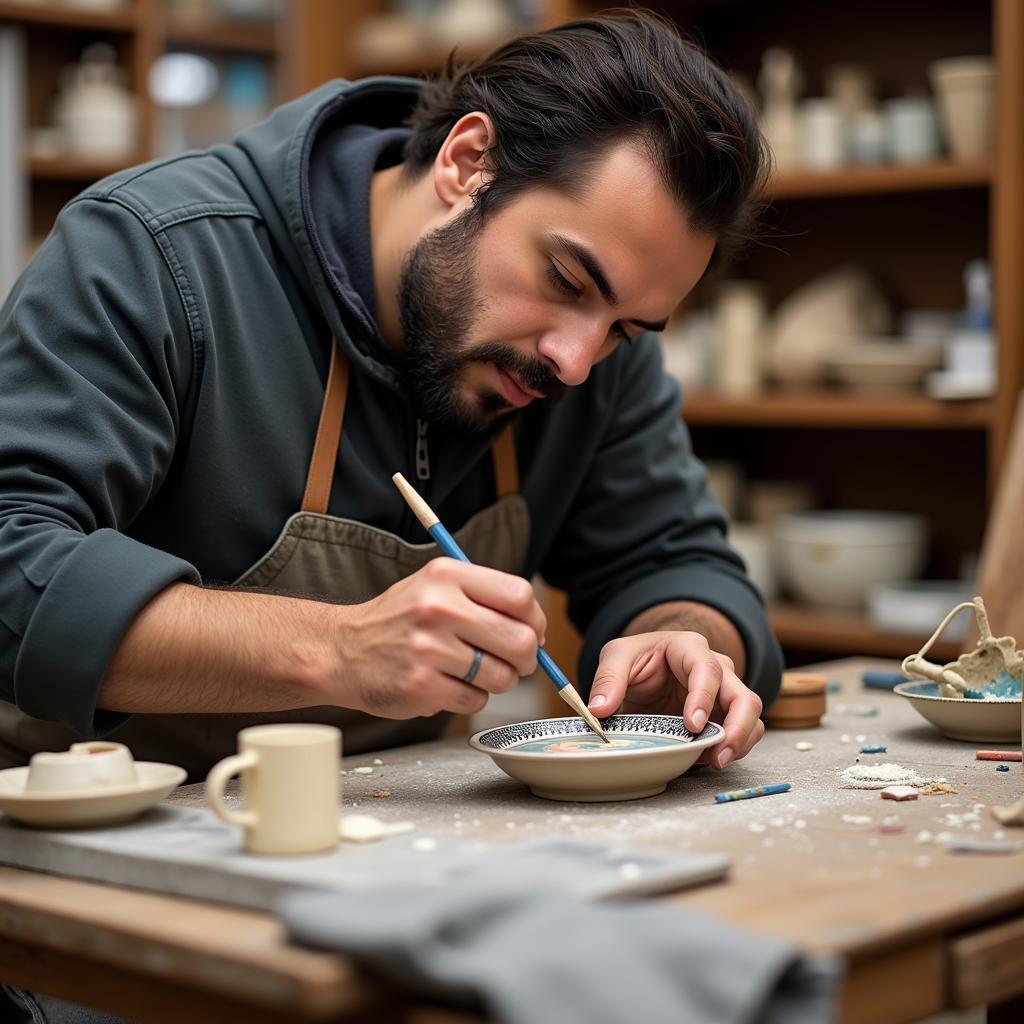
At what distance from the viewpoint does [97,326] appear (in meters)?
1.50

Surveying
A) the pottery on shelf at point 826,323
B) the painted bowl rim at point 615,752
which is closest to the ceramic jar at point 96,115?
the pottery on shelf at point 826,323

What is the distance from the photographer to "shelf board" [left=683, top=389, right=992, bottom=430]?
3.06m

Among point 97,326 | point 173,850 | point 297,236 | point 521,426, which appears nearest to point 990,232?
point 521,426

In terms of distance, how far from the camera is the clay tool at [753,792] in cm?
134

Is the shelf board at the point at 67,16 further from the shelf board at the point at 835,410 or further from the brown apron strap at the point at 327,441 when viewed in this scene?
the brown apron strap at the point at 327,441

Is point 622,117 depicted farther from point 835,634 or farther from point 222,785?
point 835,634

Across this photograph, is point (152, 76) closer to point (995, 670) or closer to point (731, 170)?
point (731, 170)

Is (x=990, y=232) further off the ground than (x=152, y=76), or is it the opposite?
(x=152, y=76)

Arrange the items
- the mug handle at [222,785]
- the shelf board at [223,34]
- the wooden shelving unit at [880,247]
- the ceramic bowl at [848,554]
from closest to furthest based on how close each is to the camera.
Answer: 1. the mug handle at [222,785]
2. the wooden shelving unit at [880,247]
3. the ceramic bowl at [848,554]
4. the shelf board at [223,34]

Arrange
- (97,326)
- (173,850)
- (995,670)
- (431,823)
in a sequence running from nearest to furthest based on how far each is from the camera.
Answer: (173,850)
(431,823)
(97,326)
(995,670)

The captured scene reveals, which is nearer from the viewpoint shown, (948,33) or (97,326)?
(97,326)

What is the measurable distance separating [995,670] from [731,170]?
62 cm

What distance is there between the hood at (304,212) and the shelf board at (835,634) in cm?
168

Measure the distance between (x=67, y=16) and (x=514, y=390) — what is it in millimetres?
2673
